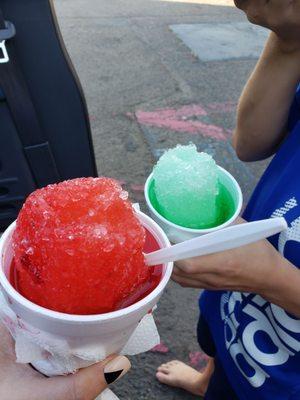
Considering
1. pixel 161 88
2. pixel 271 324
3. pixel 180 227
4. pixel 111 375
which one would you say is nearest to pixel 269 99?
pixel 180 227

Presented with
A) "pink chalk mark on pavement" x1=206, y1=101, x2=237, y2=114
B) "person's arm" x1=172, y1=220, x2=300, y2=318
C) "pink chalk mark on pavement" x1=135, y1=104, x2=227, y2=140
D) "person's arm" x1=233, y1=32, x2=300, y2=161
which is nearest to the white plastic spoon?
"person's arm" x1=172, y1=220, x2=300, y2=318

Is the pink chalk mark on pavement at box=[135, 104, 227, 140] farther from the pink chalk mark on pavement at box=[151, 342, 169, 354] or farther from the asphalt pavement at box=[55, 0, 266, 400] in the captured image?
the pink chalk mark on pavement at box=[151, 342, 169, 354]

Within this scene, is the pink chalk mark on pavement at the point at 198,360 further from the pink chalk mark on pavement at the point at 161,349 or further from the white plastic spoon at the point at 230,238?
the white plastic spoon at the point at 230,238

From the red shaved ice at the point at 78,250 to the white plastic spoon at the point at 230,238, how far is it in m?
0.07

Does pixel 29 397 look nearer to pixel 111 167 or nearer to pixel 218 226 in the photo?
pixel 218 226

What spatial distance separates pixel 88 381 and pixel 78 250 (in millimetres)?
276

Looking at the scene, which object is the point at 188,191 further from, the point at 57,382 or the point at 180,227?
the point at 57,382

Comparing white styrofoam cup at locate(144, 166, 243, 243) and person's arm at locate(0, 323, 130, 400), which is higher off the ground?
white styrofoam cup at locate(144, 166, 243, 243)

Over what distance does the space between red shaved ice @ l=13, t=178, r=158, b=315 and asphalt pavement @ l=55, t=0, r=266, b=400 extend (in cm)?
137

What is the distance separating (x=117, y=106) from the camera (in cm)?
372

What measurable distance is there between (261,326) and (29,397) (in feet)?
2.05

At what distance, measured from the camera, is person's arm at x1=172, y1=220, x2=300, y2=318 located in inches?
38.2

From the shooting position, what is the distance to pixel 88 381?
84cm

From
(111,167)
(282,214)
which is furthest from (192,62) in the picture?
(282,214)
